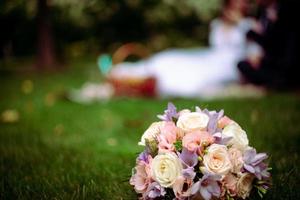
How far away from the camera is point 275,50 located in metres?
9.16

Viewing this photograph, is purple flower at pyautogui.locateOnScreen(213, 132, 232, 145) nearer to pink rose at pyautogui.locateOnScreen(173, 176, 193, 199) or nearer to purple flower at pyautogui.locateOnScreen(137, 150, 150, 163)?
pink rose at pyautogui.locateOnScreen(173, 176, 193, 199)

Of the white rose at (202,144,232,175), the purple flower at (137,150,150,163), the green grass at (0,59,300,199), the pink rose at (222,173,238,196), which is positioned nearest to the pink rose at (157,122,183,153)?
the purple flower at (137,150,150,163)

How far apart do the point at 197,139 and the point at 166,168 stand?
238 mm

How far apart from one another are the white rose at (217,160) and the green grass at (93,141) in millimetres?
545

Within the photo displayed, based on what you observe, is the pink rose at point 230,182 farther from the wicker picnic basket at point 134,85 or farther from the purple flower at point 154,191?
the wicker picnic basket at point 134,85

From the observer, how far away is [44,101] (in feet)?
28.1

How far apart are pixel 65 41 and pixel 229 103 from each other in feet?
29.0

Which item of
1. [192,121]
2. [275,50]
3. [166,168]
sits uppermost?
[275,50]

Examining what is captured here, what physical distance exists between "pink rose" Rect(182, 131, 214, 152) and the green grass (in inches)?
23.8

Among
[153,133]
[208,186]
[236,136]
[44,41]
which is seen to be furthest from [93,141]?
[44,41]

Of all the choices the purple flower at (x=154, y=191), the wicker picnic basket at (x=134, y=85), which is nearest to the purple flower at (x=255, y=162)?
the purple flower at (x=154, y=191)

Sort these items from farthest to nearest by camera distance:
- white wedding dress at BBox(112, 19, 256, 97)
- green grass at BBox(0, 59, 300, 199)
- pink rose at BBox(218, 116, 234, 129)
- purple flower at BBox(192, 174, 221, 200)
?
1. white wedding dress at BBox(112, 19, 256, 97)
2. green grass at BBox(0, 59, 300, 199)
3. pink rose at BBox(218, 116, 234, 129)
4. purple flower at BBox(192, 174, 221, 200)

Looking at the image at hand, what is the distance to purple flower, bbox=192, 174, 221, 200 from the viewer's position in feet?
9.67

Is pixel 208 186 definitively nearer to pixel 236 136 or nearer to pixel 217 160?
pixel 217 160
